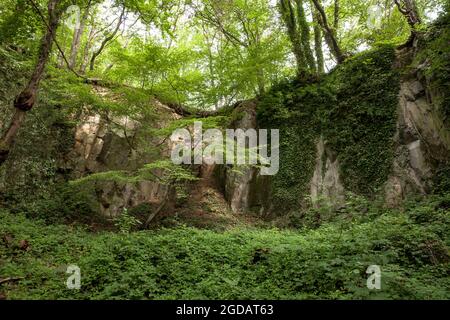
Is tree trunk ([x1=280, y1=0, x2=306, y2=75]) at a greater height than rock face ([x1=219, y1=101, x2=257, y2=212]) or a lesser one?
greater

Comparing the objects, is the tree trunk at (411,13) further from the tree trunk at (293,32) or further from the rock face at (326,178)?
the rock face at (326,178)

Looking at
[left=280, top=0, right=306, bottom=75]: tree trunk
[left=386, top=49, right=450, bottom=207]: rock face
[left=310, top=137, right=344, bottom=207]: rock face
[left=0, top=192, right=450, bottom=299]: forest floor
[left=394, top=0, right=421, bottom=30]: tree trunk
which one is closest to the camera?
[left=0, top=192, right=450, bottom=299]: forest floor

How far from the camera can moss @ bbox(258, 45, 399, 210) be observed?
10812 mm

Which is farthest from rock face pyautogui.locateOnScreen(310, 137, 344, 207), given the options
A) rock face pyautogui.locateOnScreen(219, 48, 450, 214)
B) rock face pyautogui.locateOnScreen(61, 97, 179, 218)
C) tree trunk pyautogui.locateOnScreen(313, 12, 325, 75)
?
rock face pyautogui.locateOnScreen(61, 97, 179, 218)

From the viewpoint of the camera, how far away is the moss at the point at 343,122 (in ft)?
35.5

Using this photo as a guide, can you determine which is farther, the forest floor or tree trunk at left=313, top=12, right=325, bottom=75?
tree trunk at left=313, top=12, right=325, bottom=75

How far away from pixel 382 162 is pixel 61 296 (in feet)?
31.8

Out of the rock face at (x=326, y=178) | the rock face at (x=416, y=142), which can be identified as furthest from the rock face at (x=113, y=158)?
the rock face at (x=416, y=142)

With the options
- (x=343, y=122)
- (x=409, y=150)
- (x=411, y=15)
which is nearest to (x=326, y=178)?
(x=343, y=122)

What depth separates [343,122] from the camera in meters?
12.0

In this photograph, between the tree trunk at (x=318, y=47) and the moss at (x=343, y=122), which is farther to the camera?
the tree trunk at (x=318, y=47)

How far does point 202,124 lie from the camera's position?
10430 millimetres

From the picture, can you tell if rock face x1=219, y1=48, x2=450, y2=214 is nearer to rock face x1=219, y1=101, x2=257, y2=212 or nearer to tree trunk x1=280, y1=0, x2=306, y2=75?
rock face x1=219, y1=101, x2=257, y2=212
